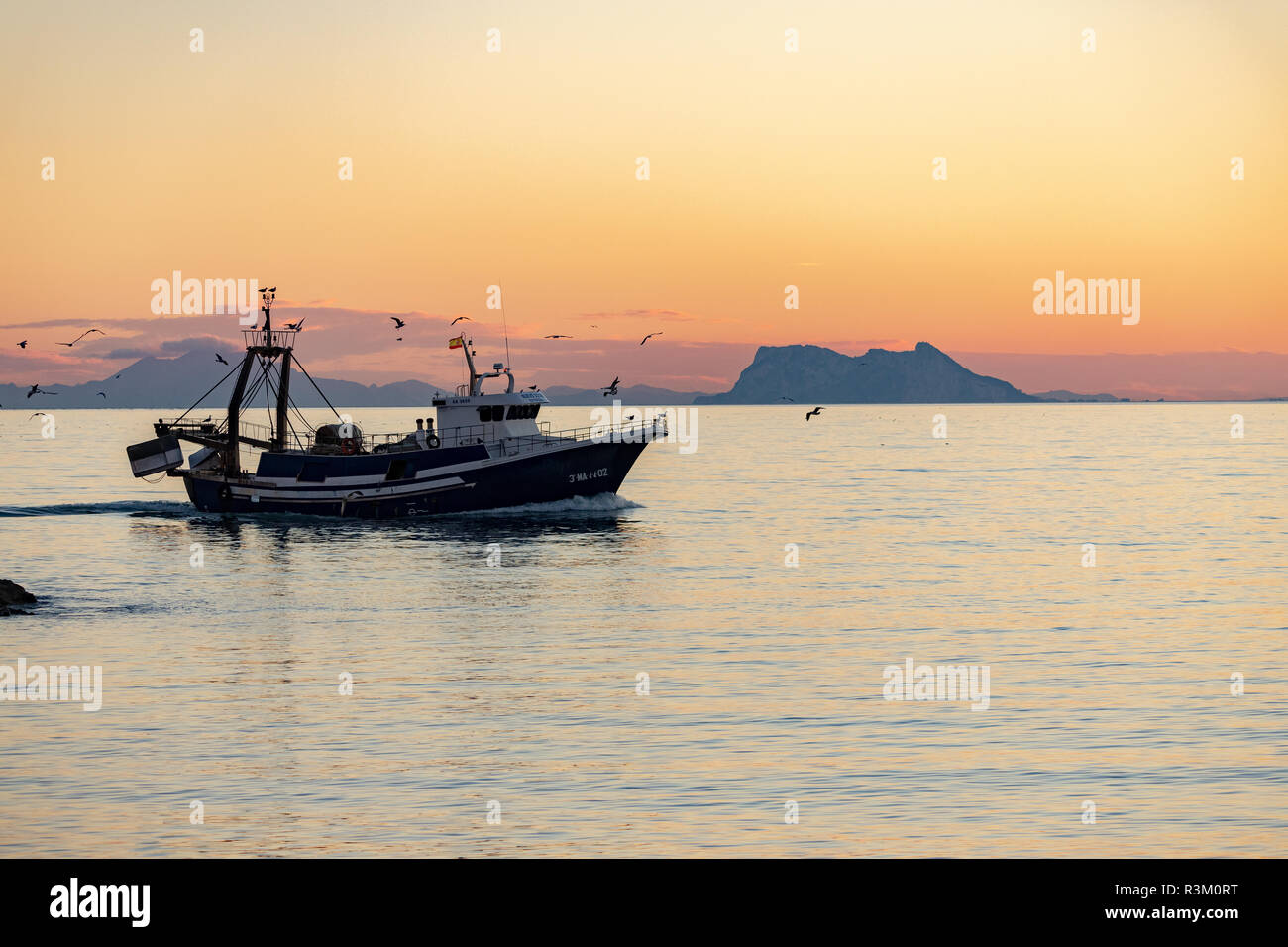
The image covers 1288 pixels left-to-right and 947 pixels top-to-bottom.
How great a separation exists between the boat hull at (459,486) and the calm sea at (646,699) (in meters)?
5.64

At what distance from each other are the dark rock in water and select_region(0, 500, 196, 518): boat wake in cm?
4320

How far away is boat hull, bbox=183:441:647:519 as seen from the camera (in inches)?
2872

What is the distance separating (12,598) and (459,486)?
32.1 m

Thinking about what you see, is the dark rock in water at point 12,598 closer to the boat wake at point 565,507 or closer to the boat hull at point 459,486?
the boat hull at point 459,486

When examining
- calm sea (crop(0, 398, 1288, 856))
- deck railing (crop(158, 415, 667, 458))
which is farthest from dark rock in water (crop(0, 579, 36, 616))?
deck railing (crop(158, 415, 667, 458))

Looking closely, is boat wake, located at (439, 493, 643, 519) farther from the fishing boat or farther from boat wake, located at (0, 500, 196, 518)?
boat wake, located at (0, 500, 196, 518)

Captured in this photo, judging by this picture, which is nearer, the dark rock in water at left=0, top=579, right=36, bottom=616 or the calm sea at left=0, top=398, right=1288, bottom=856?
the calm sea at left=0, top=398, right=1288, bottom=856

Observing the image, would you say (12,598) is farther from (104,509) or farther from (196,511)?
(104,509)

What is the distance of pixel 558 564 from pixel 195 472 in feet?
120

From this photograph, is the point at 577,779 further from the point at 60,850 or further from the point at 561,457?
the point at 561,457

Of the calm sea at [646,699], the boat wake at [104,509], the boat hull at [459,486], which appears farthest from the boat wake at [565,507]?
the boat wake at [104,509]

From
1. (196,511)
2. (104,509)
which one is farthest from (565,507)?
(104,509)

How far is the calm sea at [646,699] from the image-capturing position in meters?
19.2
